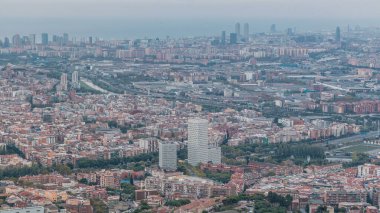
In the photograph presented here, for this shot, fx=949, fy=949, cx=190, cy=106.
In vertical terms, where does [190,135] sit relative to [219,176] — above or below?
above

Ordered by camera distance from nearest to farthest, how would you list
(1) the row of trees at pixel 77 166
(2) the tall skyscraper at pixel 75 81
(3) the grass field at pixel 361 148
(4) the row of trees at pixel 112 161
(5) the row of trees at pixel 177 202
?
(5) the row of trees at pixel 177 202, (1) the row of trees at pixel 77 166, (4) the row of trees at pixel 112 161, (3) the grass field at pixel 361 148, (2) the tall skyscraper at pixel 75 81

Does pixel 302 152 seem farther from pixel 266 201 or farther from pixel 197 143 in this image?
pixel 266 201

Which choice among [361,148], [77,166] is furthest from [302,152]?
[77,166]

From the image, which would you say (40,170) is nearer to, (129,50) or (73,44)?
(129,50)

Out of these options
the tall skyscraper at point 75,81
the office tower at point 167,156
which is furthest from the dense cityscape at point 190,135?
the tall skyscraper at point 75,81

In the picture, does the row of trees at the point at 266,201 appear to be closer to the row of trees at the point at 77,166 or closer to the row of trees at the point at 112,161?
the row of trees at the point at 77,166

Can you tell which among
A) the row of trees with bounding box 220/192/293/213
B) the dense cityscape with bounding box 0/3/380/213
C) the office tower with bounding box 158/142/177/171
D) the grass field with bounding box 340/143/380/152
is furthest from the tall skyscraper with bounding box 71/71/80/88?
the row of trees with bounding box 220/192/293/213
